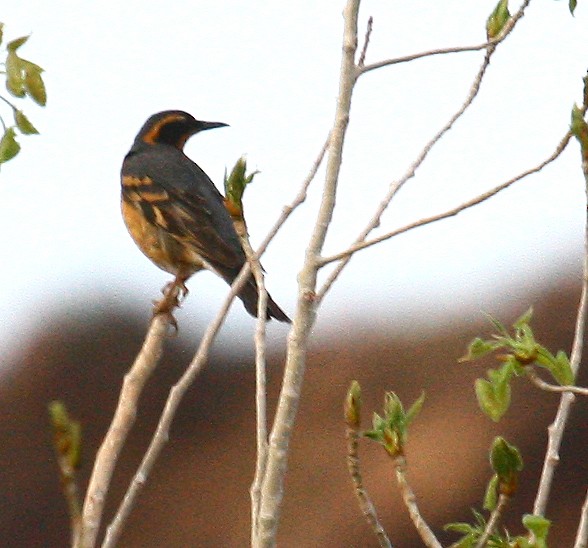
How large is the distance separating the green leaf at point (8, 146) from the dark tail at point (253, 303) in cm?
318

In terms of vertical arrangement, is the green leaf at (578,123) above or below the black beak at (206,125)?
above

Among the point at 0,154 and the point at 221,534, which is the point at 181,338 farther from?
the point at 0,154

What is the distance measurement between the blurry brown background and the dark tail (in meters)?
2.61

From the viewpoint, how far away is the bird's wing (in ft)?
24.6

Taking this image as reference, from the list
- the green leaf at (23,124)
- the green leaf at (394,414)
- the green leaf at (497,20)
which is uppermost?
the green leaf at (497,20)

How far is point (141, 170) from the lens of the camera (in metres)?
8.60

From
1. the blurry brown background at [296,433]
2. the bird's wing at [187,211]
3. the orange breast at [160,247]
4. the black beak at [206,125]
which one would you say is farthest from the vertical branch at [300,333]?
the black beak at [206,125]

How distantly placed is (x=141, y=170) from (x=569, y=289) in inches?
132

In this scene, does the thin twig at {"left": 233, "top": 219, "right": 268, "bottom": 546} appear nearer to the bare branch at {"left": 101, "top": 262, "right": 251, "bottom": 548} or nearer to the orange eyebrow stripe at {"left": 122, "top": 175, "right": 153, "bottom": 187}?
the bare branch at {"left": 101, "top": 262, "right": 251, "bottom": 548}

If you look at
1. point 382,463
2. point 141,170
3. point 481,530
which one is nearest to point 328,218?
point 481,530

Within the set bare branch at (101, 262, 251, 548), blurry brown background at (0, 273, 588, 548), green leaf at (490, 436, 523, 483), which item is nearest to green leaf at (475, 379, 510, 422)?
green leaf at (490, 436, 523, 483)

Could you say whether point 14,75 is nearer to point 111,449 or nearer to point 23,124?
point 23,124

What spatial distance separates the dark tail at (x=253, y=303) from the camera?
6.52 m

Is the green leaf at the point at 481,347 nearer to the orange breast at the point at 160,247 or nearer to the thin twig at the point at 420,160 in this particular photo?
the thin twig at the point at 420,160
